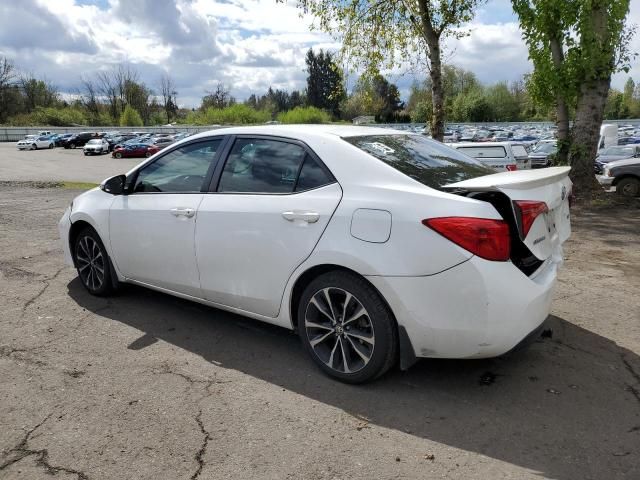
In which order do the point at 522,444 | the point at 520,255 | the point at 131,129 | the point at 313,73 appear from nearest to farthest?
the point at 522,444 < the point at 520,255 < the point at 131,129 < the point at 313,73

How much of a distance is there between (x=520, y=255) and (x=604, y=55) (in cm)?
950

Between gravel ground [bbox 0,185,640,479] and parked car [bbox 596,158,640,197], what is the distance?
9.36 metres

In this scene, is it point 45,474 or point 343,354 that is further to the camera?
point 343,354

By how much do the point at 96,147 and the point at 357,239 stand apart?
156ft

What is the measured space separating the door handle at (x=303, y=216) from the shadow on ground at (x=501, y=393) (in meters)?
1.03

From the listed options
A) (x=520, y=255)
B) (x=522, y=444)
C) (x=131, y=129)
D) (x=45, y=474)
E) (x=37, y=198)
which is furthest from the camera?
(x=131, y=129)

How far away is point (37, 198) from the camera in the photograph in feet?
41.7

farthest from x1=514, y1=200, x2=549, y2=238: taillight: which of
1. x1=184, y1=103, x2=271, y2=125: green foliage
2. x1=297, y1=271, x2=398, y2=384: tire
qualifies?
x1=184, y1=103, x2=271, y2=125: green foliage

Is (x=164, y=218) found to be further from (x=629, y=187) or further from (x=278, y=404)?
(x=629, y=187)

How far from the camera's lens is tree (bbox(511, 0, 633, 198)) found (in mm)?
10523

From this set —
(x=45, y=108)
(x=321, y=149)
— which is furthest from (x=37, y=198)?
(x=45, y=108)

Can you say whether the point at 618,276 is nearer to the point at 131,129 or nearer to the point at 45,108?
the point at 131,129

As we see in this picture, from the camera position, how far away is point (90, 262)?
5051 millimetres

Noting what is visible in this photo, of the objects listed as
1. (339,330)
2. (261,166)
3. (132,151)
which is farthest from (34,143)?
(339,330)
